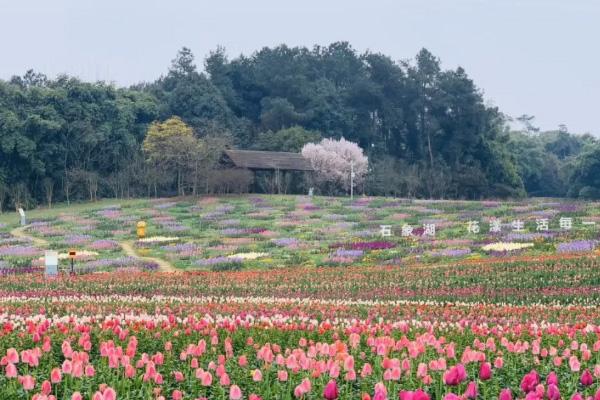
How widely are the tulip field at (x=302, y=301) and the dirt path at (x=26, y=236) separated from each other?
162 mm

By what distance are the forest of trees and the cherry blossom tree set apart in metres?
1.62

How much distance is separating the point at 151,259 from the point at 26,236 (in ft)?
40.4

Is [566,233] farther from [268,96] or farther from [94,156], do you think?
[268,96]

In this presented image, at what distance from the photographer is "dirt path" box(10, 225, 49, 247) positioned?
38.1m

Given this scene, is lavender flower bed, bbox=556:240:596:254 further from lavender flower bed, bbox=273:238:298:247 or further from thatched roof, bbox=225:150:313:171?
thatched roof, bbox=225:150:313:171

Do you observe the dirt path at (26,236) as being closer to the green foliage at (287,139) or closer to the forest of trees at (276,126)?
the forest of trees at (276,126)

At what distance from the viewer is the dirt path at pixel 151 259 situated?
97.3ft

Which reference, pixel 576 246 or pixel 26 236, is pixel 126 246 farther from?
pixel 576 246

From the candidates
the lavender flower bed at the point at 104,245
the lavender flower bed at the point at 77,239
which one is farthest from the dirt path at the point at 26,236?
the lavender flower bed at the point at 104,245

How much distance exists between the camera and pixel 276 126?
247 feet

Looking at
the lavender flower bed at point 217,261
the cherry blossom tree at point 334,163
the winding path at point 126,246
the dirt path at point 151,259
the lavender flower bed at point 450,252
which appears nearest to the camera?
the lavender flower bed at point 450,252

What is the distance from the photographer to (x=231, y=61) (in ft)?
270

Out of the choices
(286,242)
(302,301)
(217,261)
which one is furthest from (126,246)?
(302,301)

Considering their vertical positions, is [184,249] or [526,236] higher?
[526,236]
